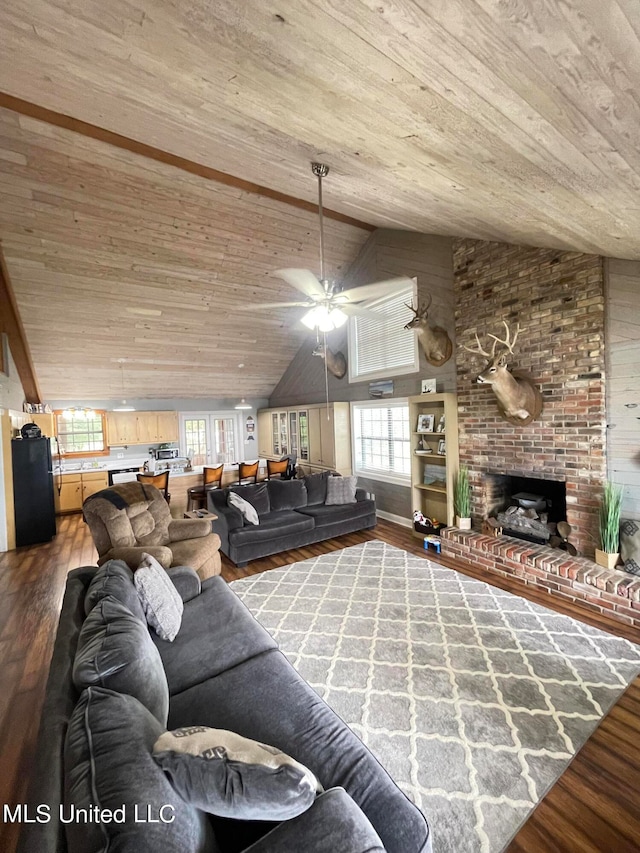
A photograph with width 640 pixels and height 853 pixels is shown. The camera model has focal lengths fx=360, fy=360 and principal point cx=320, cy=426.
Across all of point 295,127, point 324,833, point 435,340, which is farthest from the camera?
point 435,340

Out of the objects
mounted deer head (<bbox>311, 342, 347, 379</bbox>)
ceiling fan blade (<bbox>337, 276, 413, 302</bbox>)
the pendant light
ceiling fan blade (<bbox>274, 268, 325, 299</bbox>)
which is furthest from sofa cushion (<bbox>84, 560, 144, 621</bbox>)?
the pendant light

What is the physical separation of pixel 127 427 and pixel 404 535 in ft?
20.3

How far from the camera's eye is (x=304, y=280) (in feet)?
9.73

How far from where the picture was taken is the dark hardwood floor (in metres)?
1.49

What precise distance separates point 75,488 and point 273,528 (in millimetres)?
4620

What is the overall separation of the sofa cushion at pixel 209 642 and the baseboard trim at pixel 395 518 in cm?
354

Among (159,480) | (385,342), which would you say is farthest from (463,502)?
(159,480)

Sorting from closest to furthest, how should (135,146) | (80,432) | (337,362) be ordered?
(135,146)
(337,362)
(80,432)

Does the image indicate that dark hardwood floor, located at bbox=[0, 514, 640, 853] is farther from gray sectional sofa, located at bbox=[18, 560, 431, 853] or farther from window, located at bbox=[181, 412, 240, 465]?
window, located at bbox=[181, 412, 240, 465]

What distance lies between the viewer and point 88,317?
551cm

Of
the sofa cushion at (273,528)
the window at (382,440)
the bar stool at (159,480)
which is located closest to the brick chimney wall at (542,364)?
the window at (382,440)

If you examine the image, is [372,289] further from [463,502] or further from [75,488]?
[75,488]

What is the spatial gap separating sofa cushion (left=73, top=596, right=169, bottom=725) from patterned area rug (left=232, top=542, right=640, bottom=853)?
3.88ft

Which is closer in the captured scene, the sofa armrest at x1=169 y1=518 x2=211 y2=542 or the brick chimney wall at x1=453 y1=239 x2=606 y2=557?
the brick chimney wall at x1=453 y1=239 x2=606 y2=557
